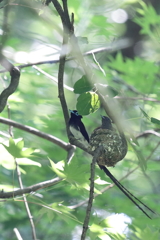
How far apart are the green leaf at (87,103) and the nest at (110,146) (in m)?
0.26

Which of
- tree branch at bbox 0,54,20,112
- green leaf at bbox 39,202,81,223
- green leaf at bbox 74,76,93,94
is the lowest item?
green leaf at bbox 39,202,81,223

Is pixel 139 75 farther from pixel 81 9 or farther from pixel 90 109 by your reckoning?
pixel 90 109

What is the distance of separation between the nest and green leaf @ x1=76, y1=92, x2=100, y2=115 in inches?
10.3

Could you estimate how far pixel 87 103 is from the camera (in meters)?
1.44

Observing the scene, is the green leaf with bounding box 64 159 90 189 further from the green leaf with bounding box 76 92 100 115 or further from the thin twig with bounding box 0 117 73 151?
the thin twig with bounding box 0 117 73 151

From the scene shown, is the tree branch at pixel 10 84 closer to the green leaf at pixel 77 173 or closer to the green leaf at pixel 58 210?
the green leaf at pixel 77 173

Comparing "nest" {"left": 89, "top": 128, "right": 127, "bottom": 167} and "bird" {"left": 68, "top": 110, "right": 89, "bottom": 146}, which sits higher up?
"nest" {"left": 89, "top": 128, "right": 127, "bottom": 167}

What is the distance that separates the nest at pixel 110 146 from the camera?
5.65ft

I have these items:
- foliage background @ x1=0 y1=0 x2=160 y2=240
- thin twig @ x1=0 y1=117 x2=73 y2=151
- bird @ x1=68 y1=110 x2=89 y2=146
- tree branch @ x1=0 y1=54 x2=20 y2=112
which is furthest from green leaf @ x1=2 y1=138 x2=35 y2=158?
bird @ x1=68 y1=110 x2=89 y2=146

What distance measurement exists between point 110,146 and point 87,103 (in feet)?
1.29

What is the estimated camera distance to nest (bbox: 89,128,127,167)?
1.72 meters

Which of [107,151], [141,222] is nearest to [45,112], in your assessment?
[141,222]

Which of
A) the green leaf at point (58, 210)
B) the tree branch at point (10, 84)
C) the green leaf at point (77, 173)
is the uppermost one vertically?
the tree branch at point (10, 84)

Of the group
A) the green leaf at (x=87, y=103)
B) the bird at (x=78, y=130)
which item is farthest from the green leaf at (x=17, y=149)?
the bird at (x=78, y=130)
